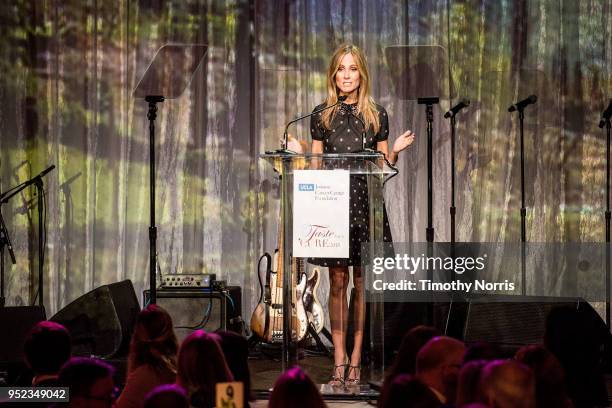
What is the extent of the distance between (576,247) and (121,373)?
3.59 metres

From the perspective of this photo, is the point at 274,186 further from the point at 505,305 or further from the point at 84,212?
the point at 505,305

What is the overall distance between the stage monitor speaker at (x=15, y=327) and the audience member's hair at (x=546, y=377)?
3.25m

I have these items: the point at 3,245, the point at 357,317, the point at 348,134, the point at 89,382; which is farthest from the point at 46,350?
the point at 3,245

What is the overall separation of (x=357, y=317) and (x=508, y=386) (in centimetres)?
197

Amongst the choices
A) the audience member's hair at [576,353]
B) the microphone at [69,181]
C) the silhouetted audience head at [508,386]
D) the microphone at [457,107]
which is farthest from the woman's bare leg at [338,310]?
the microphone at [69,181]

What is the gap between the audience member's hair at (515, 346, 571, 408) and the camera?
8.41 feet

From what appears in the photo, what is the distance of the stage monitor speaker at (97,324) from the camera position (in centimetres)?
529

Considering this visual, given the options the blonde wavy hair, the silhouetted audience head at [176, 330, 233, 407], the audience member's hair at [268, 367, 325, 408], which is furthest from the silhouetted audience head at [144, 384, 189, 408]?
the blonde wavy hair

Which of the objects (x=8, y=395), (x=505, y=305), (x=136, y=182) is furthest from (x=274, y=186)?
(x=8, y=395)

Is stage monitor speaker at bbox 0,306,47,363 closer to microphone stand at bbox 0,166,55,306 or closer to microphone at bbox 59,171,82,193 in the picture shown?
microphone stand at bbox 0,166,55,306

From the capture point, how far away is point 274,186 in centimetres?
680

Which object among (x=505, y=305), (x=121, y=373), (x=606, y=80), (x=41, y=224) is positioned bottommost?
(x=121, y=373)

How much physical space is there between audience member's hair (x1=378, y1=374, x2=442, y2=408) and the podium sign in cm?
176

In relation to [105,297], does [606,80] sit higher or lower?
higher
